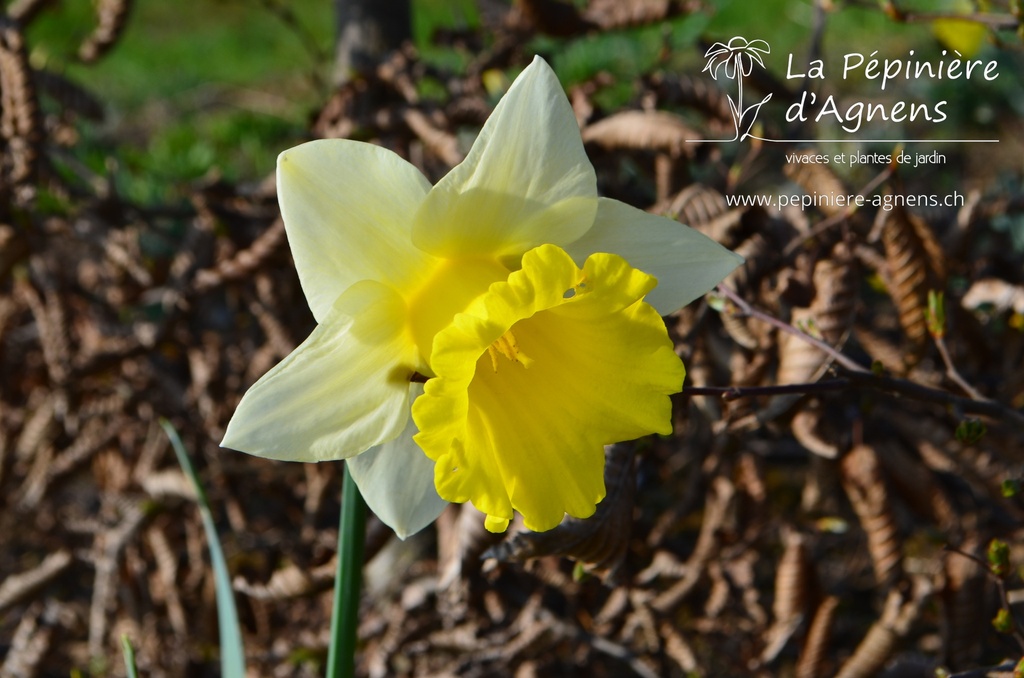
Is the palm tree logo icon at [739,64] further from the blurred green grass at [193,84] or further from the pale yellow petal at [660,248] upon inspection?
the blurred green grass at [193,84]

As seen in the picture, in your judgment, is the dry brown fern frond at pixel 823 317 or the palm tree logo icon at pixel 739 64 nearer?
the dry brown fern frond at pixel 823 317

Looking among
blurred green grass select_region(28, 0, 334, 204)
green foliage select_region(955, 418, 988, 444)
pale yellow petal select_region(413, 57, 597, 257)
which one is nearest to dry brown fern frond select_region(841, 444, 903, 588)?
green foliage select_region(955, 418, 988, 444)

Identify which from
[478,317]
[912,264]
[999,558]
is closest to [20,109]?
[478,317]

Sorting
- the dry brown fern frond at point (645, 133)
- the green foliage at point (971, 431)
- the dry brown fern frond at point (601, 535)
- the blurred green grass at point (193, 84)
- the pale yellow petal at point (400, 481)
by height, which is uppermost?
the dry brown fern frond at point (645, 133)

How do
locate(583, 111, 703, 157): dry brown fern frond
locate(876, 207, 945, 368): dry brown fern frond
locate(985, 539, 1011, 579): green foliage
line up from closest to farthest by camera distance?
locate(985, 539, 1011, 579): green foliage → locate(876, 207, 945, 368): dry brown fern frond → locate(583, 111, 703, 157): dry brown fern frond

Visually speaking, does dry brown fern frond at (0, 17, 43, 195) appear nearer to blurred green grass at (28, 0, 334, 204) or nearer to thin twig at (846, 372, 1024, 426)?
blurred green grass at (28, 0, 334, 204)

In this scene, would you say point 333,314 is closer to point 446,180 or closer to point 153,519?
point 446,180

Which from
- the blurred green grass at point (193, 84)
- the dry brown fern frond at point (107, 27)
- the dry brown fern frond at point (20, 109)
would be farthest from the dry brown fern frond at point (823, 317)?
the dry brown fern frond at point (107, 27)
